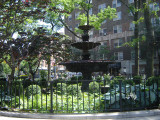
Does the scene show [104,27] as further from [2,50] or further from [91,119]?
[91,119]

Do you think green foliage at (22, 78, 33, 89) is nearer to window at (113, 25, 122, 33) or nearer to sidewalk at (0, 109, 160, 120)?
sidewalk at (0, 109, 160, 120)

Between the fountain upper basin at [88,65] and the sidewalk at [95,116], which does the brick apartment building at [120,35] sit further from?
the sidewalk at [95,116]

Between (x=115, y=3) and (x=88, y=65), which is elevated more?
(x=115, y=3)

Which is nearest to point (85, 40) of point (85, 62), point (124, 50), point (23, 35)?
point (85, 62)

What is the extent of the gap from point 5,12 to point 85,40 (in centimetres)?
488

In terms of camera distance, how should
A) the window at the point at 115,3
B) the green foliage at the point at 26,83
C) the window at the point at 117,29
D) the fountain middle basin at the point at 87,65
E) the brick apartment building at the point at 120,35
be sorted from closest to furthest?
the green foliage at the point at 26,83 < the fountain middle basin at the point at 87,65 < the brick apartment building at the point at 120,35 < the window at the point at 117,29 < the window at the point at 115,3

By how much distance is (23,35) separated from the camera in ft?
34.0

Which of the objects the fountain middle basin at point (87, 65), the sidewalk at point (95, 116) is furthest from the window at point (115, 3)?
the sidewalk at point (95, 116)

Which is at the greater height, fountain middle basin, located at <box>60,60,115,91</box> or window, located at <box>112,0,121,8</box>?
window, located at <box>112,0,121,8</box>

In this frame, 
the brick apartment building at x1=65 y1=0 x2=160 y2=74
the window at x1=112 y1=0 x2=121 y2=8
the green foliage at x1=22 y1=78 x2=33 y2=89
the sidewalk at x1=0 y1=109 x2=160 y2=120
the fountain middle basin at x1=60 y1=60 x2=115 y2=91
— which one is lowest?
the sidewalk at x1=0 y1=109 x2=160 y2=120

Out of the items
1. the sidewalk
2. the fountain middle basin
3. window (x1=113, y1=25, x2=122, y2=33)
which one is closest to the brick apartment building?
window (x1=113, y1=25, x2=122, y2=33)

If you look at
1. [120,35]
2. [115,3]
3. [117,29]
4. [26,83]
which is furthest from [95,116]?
[115,3]

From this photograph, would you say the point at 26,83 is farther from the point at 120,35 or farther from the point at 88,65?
the point at 120,35

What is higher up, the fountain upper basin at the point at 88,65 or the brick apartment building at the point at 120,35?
the brick apartment building at the point at 120,35
